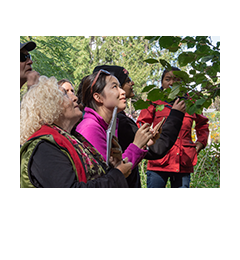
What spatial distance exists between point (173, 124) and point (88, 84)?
90 centimetres

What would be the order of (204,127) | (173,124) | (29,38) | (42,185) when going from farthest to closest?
(204,127) < (29,38) < (173,124) < (42,185)

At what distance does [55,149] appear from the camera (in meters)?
1.40

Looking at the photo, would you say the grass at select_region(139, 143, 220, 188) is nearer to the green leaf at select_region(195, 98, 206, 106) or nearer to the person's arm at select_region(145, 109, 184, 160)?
the person's arm at select_region(145, 109, 184, 160)

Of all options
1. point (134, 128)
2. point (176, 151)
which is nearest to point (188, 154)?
point (176, 151)

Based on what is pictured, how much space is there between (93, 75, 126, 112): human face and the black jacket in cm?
25

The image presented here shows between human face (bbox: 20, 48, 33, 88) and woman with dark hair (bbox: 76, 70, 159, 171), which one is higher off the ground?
human face (bbox: 20, 48, 33, 88)

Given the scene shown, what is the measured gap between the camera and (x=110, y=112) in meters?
2.07

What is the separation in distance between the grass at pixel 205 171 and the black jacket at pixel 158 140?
1298 millimetres

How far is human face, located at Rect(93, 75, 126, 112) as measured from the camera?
2.04 meters

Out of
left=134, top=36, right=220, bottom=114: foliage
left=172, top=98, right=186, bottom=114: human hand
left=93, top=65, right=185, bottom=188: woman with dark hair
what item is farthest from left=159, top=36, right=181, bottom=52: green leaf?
left=172, top=98, right=186, bottom=114: human hand

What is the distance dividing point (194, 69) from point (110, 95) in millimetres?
725
